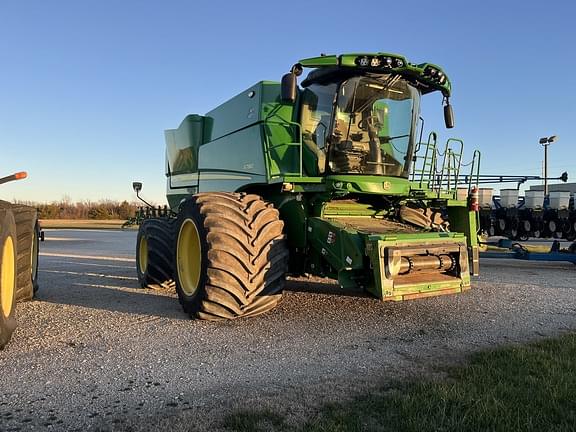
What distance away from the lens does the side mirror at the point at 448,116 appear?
7410 millimetres

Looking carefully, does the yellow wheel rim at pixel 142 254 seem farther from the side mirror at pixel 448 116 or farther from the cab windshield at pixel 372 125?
the side mirror at pixel 448 116

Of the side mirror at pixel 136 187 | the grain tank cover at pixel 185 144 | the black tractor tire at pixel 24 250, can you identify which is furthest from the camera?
the side mirror at pixel 136 187

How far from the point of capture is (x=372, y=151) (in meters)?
6.75

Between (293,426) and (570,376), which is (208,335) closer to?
(293,426)

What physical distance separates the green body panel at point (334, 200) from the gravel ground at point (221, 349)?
64cm

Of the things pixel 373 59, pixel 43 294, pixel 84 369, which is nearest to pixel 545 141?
pixel 373 59

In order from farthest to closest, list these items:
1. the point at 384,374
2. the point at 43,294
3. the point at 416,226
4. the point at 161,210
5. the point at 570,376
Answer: the point at 161,210 < the point at 43,294 < the point at 416,226 < the point at 384,374 < the point at 570,376

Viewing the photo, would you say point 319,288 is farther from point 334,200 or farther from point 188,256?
point 188,256

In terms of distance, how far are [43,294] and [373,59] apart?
6.22 m

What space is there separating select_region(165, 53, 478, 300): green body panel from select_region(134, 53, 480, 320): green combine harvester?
0.01 metres

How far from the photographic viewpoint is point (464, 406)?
3.29 meters

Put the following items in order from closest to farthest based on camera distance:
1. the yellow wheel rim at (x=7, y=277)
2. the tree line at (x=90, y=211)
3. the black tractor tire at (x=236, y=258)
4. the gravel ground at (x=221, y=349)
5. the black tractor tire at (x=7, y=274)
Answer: the gravel ground at (x=221, y=349), the black tractor tire at (x=7, y=274), the yellow wheel rim at (x=7, y=277), the black tractor tire at (x=236, y=258), the tree line at (x=90, y=211)

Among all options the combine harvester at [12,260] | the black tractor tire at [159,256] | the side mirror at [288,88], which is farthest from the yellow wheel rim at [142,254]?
the side mirror at [288,88]

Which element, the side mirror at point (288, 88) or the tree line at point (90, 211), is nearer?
the side mirror at point (288, 88)
